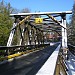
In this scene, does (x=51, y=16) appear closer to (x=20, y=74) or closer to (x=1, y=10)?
(x=1, y=10)

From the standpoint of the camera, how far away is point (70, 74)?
14086 millimetres

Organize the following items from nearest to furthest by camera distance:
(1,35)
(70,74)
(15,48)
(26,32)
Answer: (70,74) < (15,48) < (1,35) < (26,32)

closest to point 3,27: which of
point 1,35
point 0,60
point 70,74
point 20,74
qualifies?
point 1,35

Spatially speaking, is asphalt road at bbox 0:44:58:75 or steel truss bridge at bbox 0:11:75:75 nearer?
steel truss bridge at bbox 0:11:75:75

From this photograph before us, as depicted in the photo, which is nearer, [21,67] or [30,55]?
[21,67]

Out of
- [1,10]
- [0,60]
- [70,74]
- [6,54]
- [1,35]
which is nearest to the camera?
[70,74]

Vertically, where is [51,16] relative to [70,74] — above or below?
above

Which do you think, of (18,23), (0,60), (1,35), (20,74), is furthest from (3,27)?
(20,74)

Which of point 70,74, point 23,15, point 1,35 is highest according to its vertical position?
point 23,15

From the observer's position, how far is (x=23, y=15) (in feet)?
92.4

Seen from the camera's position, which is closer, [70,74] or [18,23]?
[70,74]

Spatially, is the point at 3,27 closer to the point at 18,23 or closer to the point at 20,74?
the point at 18,23

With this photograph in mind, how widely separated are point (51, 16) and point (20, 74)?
18.7m

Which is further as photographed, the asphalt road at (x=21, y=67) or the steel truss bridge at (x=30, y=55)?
the asphalt road at (x=21, y=67)
